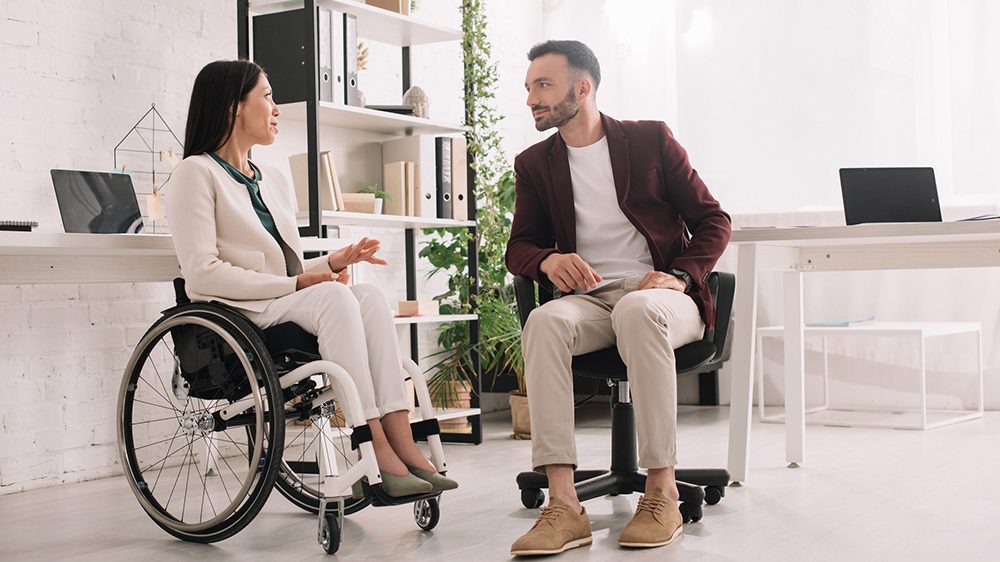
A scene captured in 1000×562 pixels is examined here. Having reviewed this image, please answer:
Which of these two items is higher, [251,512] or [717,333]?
[717,333]

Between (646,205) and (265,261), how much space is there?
0.89 metres

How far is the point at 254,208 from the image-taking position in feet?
8.21

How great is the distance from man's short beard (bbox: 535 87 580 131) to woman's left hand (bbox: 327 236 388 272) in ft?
1.61

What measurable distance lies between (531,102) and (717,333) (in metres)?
0.69

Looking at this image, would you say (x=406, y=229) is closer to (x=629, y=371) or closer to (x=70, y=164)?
(x=70, y=164)

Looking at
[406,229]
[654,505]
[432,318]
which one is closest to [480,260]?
[406,229]

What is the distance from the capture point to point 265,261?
8.00 feet

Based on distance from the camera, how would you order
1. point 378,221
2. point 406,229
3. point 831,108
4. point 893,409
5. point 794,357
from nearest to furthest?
point 794,357
point 378,221
point 406,229
point 893,409
point 831,108

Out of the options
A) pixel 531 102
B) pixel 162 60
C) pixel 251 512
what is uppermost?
pixel 162 60

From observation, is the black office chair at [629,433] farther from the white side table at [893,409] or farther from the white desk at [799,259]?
the white side table at [893,409]

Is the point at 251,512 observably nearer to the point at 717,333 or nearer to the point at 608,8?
the point at 717,333

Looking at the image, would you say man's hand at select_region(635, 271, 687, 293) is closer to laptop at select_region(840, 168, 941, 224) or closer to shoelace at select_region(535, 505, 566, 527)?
shoelace at select_region(535, 505, 566, 527)

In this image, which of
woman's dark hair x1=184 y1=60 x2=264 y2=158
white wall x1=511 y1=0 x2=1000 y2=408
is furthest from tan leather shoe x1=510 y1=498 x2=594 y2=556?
white wall x1=511 y1=0 x2=1000 y2=408

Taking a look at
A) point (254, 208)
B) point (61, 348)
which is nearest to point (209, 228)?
point (254, 208)
